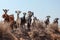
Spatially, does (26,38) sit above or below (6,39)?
below

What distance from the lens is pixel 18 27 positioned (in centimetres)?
3148

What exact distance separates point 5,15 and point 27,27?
11.1 feet

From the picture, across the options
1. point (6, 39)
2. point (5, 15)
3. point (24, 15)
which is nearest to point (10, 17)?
point (5, 15)

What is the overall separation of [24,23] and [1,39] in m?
19.6

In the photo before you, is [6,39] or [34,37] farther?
[34,37]

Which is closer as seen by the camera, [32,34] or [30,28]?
[32,34]

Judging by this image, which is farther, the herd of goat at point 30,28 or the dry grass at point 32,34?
the herd of goat at point 30,28

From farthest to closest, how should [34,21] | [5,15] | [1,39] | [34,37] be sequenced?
[34,21]
[5,15]
[34,37]
[1,39]

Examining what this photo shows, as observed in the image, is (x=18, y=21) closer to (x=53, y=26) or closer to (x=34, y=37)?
(x=53, y=26)

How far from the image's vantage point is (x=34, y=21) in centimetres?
3572

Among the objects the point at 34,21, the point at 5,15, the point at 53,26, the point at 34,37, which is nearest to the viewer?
the point at 34,37

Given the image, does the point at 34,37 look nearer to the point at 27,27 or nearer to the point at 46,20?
the point at 27,27

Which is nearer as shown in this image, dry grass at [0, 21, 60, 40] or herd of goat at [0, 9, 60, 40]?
dry grass at [0, 21, 60, 40]

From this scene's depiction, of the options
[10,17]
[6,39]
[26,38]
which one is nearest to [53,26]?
[10,17]
